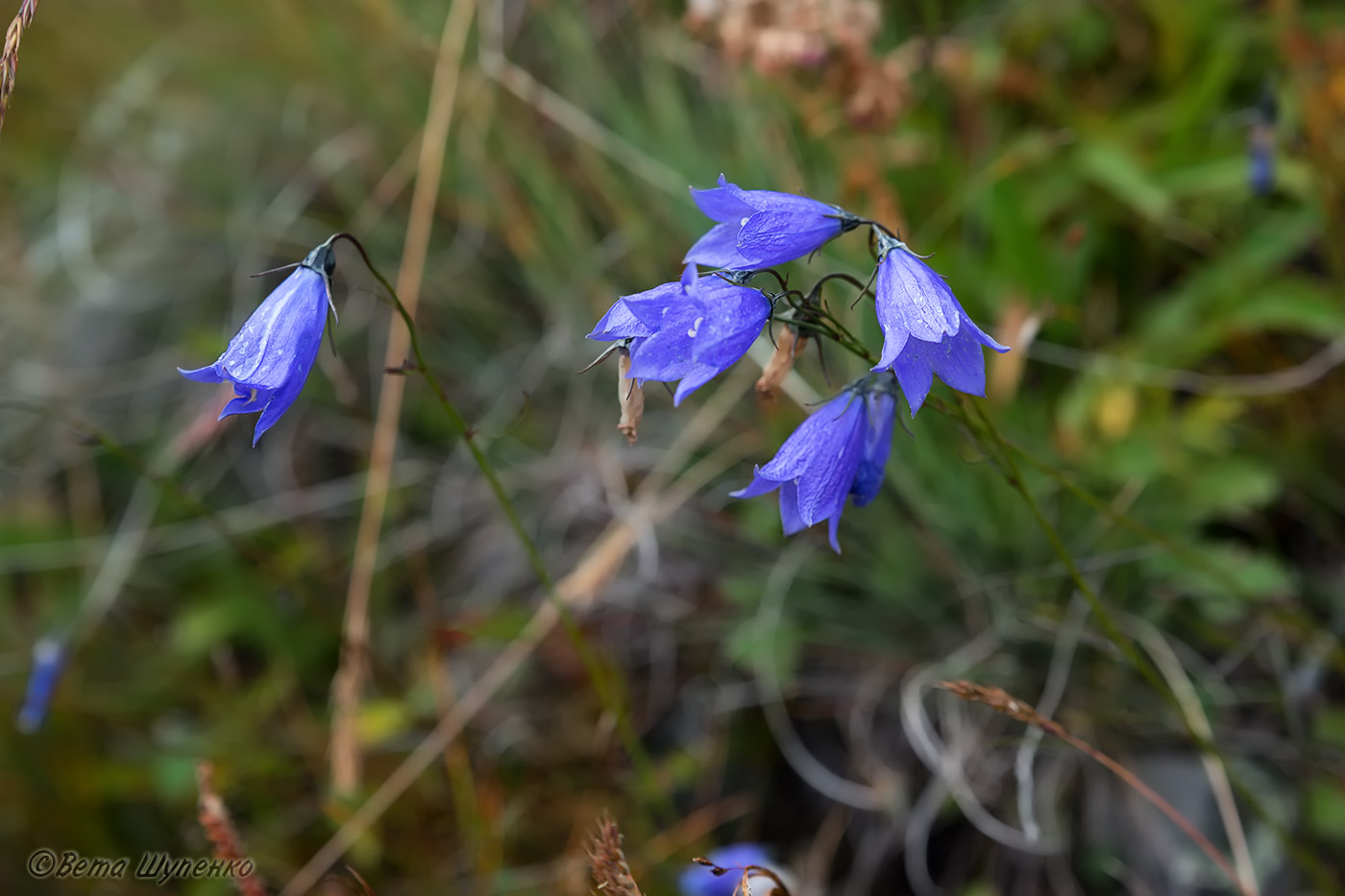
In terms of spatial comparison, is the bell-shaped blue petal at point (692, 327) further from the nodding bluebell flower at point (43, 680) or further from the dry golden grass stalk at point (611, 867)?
the nodding bluebell flower at point (43, 680)

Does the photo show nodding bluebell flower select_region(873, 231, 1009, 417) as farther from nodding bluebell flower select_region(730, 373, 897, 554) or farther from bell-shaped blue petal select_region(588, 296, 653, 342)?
bell-shaped blue petal select_region(588, 296, 653, 342)

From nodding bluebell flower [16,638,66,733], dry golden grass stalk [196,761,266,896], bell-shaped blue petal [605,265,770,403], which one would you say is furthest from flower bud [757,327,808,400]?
nodding bluebell flower [16,638,66,733]

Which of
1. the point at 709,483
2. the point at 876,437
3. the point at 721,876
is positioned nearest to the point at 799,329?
the point at 876,437

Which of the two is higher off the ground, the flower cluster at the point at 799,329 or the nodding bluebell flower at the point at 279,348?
the nodding bluebell flower at the point at 279,348

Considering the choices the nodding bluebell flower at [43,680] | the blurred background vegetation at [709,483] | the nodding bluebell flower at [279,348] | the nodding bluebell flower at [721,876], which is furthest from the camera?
the nodding bluebell flower at [43,680]

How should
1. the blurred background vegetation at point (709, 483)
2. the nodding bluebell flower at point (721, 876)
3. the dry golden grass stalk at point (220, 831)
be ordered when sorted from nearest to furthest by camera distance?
the dry golden grass stalk at point (220, 831) < the nodding bluebell flower at point (721, 876) < the blurred background vegetation at point (709, 483)

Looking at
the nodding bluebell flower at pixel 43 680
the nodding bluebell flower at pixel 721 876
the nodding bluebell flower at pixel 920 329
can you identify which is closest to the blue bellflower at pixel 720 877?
the nodding bluebell flower at pixel 721 876
